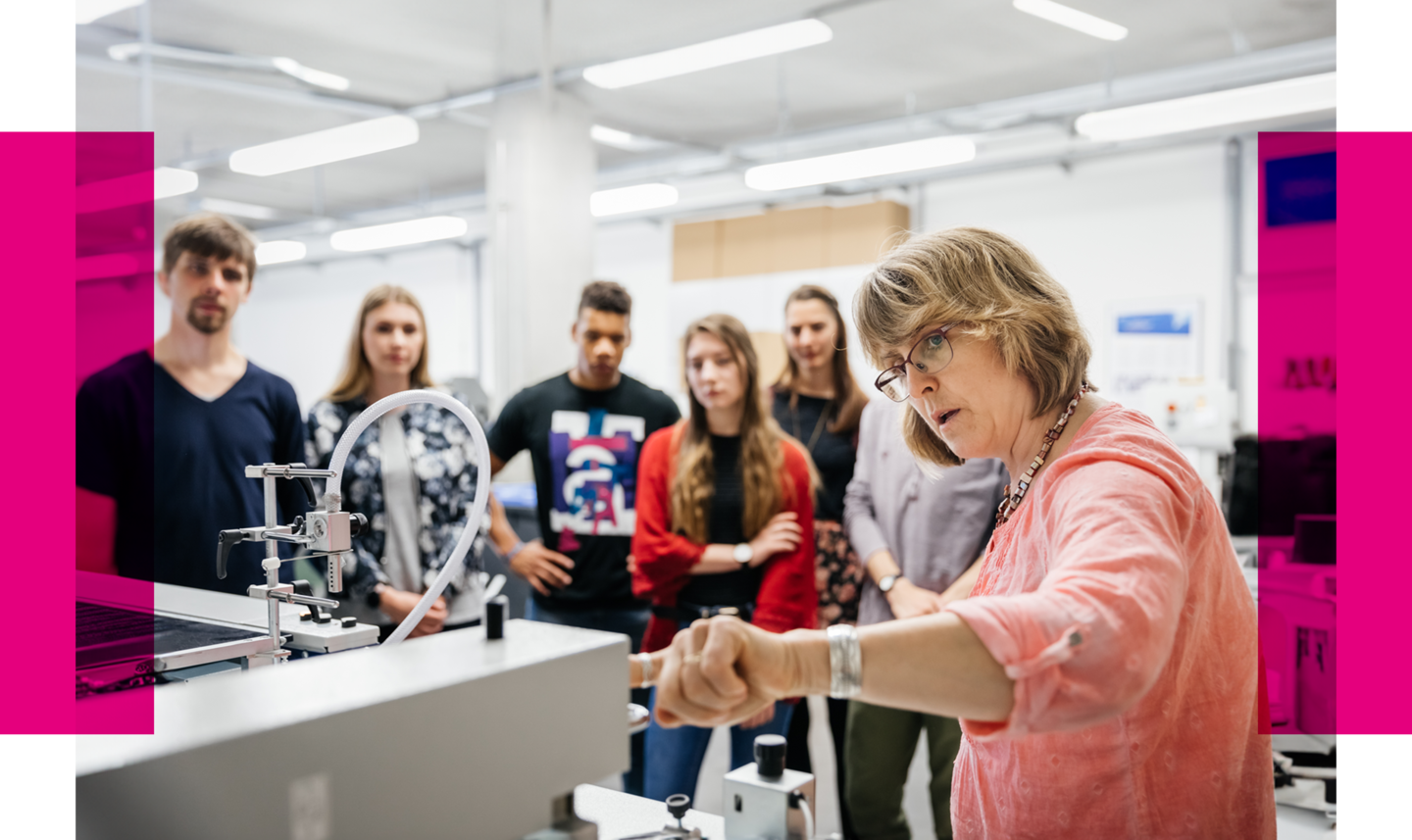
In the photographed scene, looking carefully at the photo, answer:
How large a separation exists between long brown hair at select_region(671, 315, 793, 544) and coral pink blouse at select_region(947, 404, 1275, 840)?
1.30 metres

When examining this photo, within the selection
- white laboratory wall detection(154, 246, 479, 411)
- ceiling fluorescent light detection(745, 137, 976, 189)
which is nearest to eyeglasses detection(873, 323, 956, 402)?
ceiling fluorescent light detection(745, 137, 976, 189)

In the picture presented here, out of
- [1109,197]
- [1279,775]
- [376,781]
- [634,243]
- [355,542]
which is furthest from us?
[634,243]

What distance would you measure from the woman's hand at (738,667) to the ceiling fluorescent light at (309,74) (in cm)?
561

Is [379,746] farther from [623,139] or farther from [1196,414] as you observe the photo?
[623,139]

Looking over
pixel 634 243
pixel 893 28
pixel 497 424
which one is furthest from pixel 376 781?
pixel 634 243

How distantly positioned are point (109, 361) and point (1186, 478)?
2016mm

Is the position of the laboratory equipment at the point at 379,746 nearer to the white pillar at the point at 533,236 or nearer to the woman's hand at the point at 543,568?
the woman's hand at the point at 543,568

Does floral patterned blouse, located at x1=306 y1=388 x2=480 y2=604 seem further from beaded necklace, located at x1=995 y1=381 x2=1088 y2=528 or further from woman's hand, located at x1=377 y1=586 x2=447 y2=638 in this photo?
beaded necklace, located at x1=995 y1=381 x2=1088 y2=528

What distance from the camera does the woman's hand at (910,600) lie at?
2121 millimetres

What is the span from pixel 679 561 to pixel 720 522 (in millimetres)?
154

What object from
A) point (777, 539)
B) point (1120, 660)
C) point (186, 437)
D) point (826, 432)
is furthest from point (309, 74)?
point (1120, 660)

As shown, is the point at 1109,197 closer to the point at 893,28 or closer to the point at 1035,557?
the point at 893,28

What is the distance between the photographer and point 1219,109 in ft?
12.8
